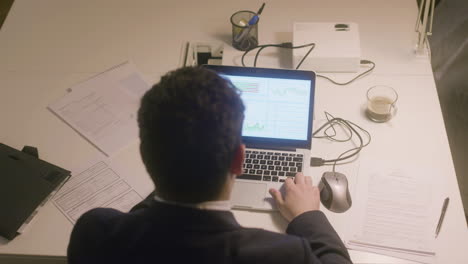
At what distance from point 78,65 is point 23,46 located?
9.9 inches

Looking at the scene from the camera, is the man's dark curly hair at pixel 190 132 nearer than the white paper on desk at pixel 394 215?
Yes

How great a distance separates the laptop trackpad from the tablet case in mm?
477

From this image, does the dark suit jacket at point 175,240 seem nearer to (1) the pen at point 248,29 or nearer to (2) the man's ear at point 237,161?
(2) the man's ear at point 237,161

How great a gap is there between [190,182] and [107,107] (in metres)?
0.77

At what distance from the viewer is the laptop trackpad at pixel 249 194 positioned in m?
1.19

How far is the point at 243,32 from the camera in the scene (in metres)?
1.56

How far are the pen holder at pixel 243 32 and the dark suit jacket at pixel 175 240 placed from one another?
0.85m

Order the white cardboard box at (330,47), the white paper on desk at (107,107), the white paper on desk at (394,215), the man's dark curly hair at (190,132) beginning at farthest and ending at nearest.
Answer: the white cardboard box at (330,47) < the white paper on desk at (107,107) < the white paper on desk at (394,215) < the man's dark curly hair at (190,132)

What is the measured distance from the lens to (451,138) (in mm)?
1837

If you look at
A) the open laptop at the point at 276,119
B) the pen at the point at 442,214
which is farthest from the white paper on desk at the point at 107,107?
the pen at the point at 442,214

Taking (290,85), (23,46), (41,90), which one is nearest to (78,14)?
(23,46)

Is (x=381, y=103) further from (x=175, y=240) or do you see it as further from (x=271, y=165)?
(x=175, y=240)

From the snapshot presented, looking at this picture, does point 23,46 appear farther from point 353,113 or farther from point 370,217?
point 370,217

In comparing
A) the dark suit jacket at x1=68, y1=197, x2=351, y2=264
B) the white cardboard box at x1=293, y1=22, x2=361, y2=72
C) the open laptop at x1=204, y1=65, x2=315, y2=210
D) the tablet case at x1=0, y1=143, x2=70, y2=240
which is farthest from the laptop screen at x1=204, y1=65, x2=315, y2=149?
the tablet case at x1=0, y1=143, x2=70, y2=240
